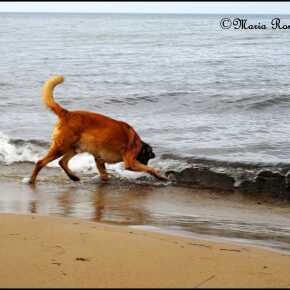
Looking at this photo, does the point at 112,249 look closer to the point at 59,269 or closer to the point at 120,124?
the point at 59,269

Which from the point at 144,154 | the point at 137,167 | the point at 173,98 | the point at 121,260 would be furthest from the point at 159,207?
the point at 173,98

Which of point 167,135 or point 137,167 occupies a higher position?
point 137,167

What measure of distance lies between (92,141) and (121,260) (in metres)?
4.12

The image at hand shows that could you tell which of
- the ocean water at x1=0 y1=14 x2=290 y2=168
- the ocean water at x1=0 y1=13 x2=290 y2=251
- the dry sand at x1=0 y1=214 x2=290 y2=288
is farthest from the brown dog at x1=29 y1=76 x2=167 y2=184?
the dry sand at x1=0 y1=214 x2=290 y2=288

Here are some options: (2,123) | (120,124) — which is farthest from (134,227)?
(2,123)

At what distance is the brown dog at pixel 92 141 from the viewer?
25.1 feet

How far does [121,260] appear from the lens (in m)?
3.75

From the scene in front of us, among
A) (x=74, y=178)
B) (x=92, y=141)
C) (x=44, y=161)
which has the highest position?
(x=92, y=141)

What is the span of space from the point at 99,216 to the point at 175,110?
26.3 ft

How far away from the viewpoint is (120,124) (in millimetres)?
7914

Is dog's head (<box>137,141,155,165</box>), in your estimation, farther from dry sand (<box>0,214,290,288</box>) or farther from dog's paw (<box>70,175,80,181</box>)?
dry sand (<box>0,214,290,288</box>)

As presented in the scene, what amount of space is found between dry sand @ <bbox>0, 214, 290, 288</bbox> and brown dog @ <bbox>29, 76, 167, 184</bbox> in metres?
2.95

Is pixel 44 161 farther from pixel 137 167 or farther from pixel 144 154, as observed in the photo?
pixel 144 154

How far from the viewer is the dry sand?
3.36 m
